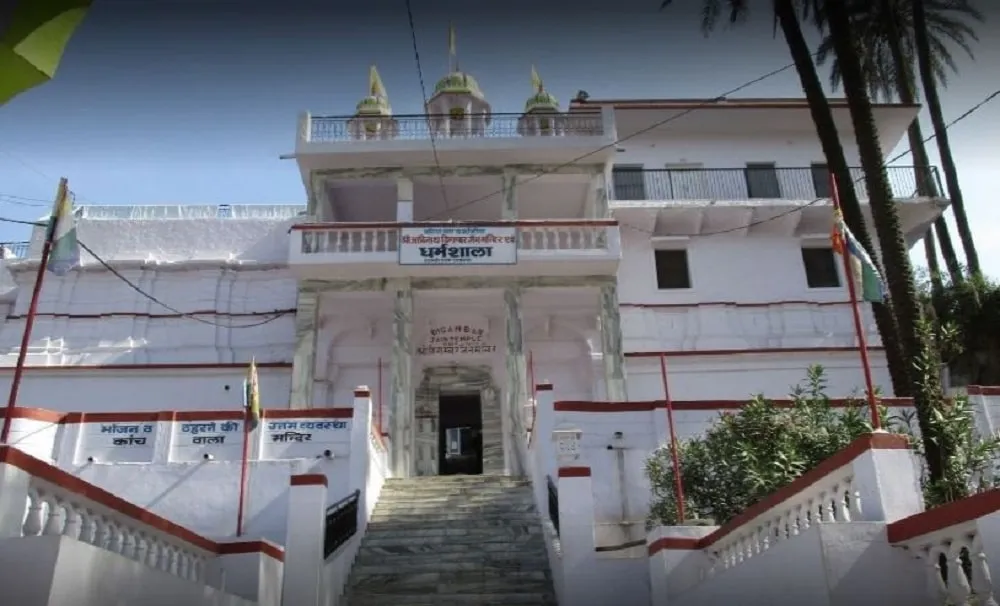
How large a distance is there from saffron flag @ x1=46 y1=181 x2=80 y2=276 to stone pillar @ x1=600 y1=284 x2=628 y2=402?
10961 mm

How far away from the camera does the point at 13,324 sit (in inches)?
756

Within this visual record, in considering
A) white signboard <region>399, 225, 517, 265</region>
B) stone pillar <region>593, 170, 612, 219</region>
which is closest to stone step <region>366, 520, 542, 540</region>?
white signboard <region>399, 225, 517, 265</region>

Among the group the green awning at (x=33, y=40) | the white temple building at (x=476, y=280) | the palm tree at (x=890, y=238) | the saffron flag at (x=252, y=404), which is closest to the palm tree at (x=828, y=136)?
the palm tree at (x=890, y=238)

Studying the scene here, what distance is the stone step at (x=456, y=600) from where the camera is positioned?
924 cm

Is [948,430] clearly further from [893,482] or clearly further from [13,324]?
[13,324]

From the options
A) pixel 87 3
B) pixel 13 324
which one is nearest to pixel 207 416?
pixel 13 324

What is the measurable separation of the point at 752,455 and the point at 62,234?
796 cm

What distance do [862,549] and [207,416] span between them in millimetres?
10076

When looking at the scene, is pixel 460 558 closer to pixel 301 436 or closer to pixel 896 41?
pixel 301 436

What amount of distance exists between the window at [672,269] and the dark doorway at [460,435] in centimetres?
562

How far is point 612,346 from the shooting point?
16.8 metres

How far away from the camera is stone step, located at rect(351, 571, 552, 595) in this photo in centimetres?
966

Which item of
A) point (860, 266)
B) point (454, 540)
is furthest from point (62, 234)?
point (860, 266)

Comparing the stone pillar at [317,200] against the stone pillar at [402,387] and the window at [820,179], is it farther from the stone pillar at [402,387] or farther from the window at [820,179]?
the window at [820,179]
